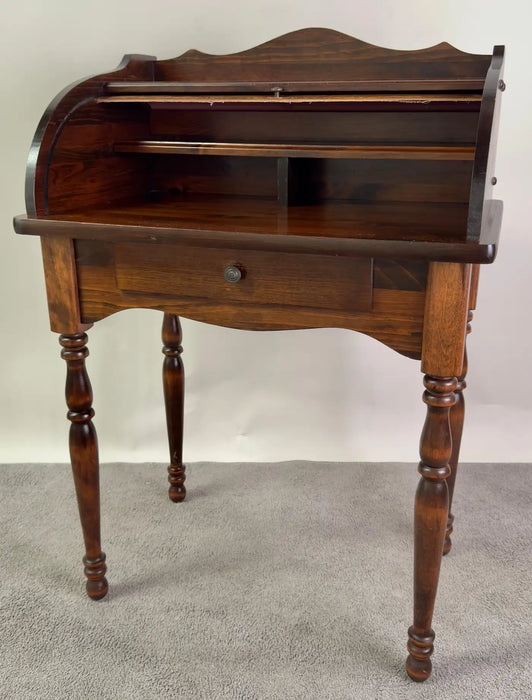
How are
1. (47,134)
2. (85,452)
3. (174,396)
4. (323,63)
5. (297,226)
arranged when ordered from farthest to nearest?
(174,396)
(323,63)
(85,452)
(47,134)
(297,226)

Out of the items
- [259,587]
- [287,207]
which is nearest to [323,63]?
[287,207]

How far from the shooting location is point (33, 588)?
5.89 ft

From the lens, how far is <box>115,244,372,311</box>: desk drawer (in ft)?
4.41

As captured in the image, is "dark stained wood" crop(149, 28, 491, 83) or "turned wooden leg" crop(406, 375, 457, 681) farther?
"dark stained wood" crop(149, 28, 491, 83)

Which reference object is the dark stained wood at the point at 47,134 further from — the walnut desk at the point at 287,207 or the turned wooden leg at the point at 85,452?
the turned wooden leg at the point at 85,452

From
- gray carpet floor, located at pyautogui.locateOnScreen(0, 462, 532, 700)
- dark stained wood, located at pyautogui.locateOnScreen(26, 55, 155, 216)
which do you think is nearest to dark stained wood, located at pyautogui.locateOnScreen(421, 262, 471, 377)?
gray carpet floor, located at pyautogui.locateOnScreen(0, 462, 532, 700)

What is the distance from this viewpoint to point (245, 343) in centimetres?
236

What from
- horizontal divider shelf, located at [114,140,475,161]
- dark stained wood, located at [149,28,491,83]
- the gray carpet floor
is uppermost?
dark stained wood, located at [149,28,491,83]

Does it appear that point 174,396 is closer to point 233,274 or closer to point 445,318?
point 233,274

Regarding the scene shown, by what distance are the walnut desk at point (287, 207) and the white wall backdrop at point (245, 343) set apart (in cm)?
32

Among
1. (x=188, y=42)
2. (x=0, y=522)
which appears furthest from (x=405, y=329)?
(x=0, y=522)

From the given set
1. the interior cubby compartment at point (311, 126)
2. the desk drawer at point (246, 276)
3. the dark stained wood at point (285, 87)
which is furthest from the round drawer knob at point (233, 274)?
the interior cubby compartment at point (311, 126)

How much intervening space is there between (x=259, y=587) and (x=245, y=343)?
0.82m

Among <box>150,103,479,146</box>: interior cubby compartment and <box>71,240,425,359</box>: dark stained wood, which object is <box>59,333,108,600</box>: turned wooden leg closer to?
<box>71,240,425,359</box>: dark stained wood
